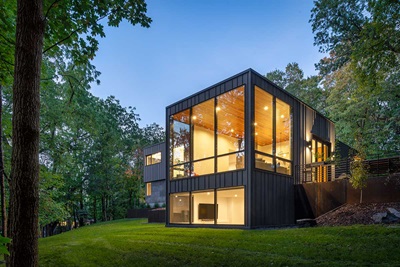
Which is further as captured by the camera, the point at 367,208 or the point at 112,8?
the point at 367,208

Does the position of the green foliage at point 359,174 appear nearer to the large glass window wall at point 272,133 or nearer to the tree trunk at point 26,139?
the large glass window wall at point 272,133

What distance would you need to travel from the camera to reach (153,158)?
81.4ft

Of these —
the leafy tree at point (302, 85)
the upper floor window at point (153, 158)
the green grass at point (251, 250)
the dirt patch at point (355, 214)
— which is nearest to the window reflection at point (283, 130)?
the dirt patch at point (355, 214)

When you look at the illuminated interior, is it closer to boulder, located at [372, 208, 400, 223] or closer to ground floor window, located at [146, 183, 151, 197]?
boulder, located at [372, 208, 400, 223]

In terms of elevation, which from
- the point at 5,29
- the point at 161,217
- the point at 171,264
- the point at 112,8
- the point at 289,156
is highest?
the point at 112,8

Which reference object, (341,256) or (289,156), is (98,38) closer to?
(341,256)

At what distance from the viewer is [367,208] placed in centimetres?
972

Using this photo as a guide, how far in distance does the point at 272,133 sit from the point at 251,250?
594 centimetres

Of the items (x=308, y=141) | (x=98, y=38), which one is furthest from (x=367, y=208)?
(x=98, y=38)

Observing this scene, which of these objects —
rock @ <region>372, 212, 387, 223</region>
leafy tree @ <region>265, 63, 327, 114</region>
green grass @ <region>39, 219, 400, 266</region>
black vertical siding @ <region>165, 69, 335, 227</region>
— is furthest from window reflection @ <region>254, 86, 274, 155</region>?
leafy tree @ <region>265, 63, 327, 114</region>

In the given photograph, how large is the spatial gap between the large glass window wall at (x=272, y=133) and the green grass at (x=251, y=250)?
3.51 meters

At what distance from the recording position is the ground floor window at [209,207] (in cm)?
1077

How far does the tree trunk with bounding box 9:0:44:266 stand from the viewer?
10.2 feet

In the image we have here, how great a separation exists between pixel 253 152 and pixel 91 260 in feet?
20.2
